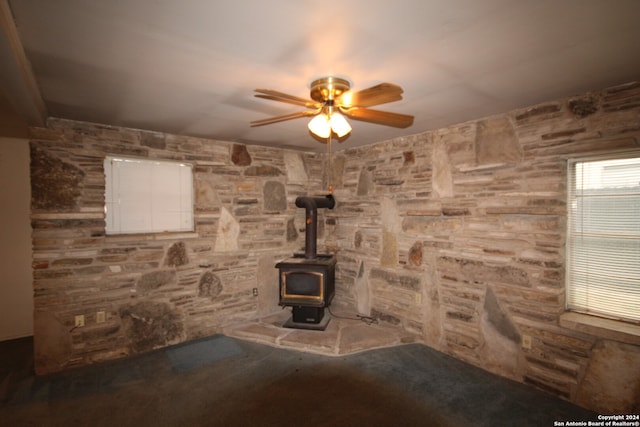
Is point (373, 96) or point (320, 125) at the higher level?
point (373, 96)

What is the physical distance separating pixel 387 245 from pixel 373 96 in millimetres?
2573

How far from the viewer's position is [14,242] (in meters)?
3.87

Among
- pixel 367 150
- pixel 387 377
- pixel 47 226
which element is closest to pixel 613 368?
pixel 387 377

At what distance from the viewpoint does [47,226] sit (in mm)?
3029

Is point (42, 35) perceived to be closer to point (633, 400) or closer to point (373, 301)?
point (373, 301)

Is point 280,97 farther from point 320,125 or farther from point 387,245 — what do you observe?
point 387,245

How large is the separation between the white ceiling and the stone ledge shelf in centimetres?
257

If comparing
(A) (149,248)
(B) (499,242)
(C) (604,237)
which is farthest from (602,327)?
(A) (149,248)

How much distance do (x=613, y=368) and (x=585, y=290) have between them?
0.59 metres

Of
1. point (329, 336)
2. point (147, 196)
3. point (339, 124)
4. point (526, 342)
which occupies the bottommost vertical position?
point (329, 336)

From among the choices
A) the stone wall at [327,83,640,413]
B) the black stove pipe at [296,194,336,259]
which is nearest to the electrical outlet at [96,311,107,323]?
the black stove pipe at [296,194,336,259]

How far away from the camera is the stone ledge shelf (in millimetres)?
3518

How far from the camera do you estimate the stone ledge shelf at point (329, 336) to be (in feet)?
11.5

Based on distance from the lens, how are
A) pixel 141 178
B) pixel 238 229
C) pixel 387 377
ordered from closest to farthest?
pixel 387 377 → pixel 141 178 → pixel 238 229
